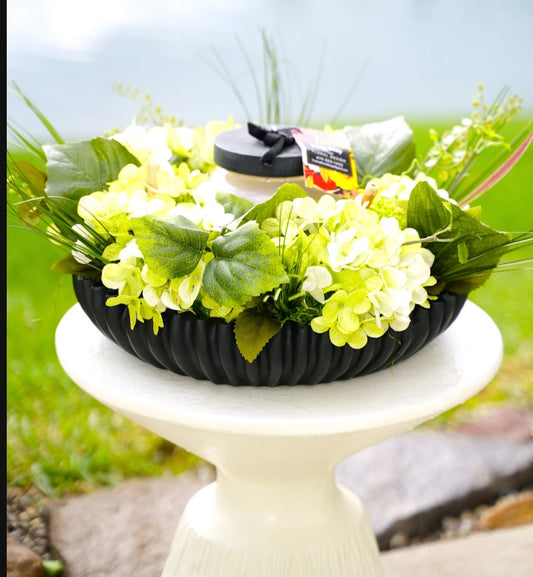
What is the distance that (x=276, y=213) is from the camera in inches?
40.9

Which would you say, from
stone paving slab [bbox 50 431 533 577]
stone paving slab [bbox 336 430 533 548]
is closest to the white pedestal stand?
stone paving slab [bbox 50 431 533 577]

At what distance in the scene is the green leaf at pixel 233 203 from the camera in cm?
111

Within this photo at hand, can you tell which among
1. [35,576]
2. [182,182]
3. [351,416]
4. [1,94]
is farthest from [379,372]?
[35,576]

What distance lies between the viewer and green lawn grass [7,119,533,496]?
1993mm

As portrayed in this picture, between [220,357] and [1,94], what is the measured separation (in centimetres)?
48

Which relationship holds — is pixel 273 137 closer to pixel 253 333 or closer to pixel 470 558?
pixel 253 333

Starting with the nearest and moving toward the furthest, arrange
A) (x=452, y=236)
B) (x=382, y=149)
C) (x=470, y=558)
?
(x=452, y=236), (x=382, y=149), (x=470, y=558)

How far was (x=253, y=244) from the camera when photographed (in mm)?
962

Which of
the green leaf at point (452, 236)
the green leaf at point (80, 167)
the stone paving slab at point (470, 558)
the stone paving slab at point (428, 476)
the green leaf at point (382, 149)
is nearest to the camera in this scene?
the green leaf at point (452, 236)

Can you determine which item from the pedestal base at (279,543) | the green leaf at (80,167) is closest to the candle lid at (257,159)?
the green leaf at (80,167)

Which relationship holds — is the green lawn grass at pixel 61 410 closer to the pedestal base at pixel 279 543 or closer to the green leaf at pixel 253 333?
the pedestal base at pixel 279 543

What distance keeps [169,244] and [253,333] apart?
0.45 feet

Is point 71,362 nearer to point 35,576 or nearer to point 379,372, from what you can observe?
point 379,372

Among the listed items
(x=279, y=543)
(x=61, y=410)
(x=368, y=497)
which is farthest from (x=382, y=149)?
(x=61, y=410)
